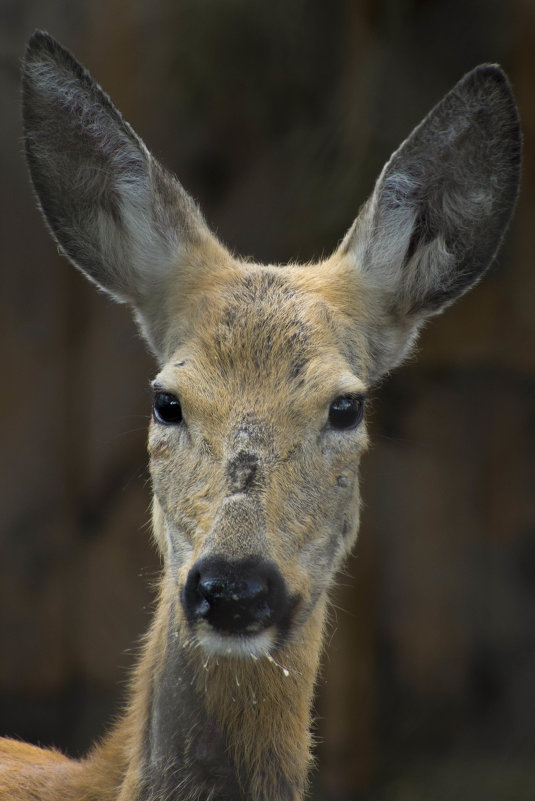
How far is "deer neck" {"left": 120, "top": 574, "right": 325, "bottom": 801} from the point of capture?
3.45 meters

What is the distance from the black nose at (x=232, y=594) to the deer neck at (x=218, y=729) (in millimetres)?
332

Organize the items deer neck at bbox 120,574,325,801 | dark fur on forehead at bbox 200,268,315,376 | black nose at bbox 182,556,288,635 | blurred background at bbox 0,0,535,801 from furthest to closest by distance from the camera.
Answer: blurred background at bbox 0,0,535,801, dark fur on forehead at bbox 200,268,315,376, deer neck at bbox 120,574,325,801, black nose at bbox 182,556,288,635

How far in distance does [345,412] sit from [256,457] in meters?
0.49

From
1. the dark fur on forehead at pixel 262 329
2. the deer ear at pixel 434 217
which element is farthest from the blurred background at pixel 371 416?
the dark fur on forehead at pixel 262 329

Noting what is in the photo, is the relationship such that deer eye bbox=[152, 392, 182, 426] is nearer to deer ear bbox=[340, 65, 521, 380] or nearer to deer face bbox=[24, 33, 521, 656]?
deer face bbox=[24, 33, 521, 656]

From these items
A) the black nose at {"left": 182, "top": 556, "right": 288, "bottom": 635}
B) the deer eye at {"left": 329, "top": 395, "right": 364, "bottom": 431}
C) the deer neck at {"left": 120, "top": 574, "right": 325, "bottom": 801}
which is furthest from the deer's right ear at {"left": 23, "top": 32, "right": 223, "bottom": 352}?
the black nose at {"left": 182, "top": 556, "right": 288, "bottom": 635}

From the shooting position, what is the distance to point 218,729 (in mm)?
3492

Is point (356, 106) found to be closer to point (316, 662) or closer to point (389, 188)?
point (389, 188)

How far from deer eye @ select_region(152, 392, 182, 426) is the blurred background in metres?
3.22

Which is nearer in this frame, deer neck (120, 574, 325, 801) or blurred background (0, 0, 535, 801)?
deer neck (120, 574, 325, 801)

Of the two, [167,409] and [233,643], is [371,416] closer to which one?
[167,409]

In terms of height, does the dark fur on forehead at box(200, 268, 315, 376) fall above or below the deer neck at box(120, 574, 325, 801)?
above

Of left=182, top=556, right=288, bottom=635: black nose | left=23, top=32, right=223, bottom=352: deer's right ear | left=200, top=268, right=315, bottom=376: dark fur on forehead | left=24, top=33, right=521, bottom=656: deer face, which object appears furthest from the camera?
left=23, top=32, right=223, bottom=352: deer's right ear

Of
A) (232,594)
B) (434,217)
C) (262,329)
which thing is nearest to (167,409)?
(262,329)
